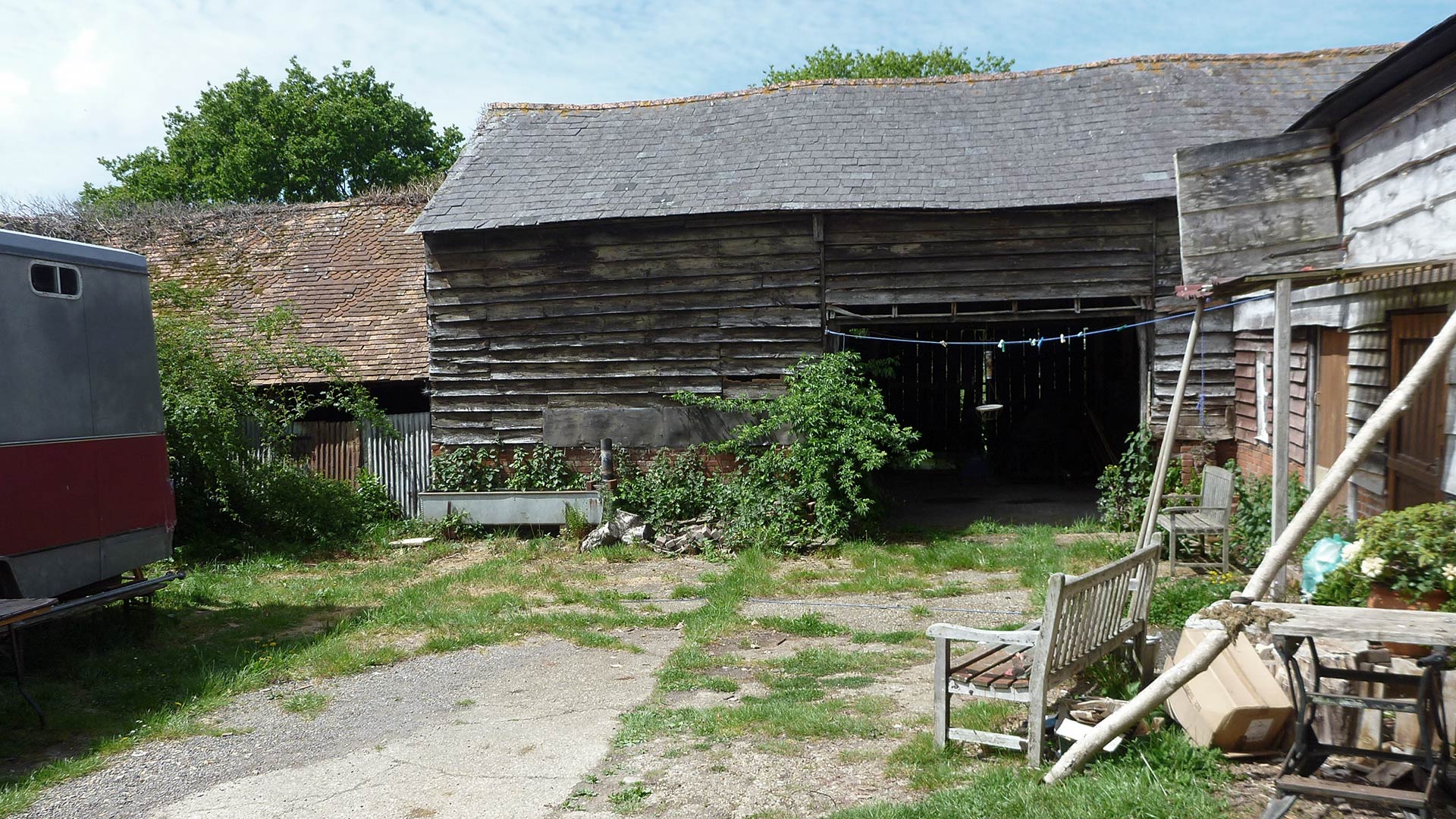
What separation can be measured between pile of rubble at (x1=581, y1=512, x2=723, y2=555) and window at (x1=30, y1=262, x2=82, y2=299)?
6.14m

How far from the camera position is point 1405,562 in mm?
5191

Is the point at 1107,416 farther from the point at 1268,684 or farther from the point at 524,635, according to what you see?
the point at 1268,684

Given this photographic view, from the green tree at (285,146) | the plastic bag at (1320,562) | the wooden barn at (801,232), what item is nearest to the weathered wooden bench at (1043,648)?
the plastic bag at (1320,562)

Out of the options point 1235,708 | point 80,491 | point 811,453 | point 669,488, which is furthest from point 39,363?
point 1235,708

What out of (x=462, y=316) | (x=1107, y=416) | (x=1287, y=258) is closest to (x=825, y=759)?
(x=1287, y=258)

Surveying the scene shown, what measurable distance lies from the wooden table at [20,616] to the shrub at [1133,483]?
10.4 metres

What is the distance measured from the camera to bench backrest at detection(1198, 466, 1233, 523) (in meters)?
9.34

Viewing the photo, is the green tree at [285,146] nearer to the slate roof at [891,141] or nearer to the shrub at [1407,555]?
the slate roof at [891,141]

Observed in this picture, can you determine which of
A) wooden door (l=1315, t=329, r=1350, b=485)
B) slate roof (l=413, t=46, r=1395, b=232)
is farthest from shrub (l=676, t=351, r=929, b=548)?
wooden door (l=1315, t=329, r=1350, b=485)

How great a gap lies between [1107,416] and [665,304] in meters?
8.52

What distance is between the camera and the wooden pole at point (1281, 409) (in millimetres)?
5934

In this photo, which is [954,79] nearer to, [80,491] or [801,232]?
[801,232]

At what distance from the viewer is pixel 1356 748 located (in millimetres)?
4086

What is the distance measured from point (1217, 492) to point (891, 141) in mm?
6161
